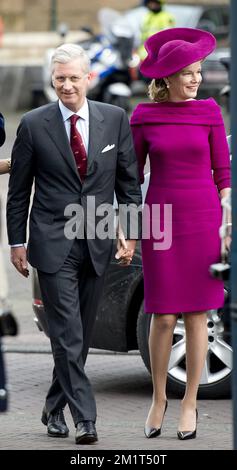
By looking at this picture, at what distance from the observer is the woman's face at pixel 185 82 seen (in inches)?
274

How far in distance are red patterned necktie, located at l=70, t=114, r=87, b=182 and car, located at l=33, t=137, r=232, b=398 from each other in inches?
44.1

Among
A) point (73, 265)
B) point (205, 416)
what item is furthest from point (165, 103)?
point (205, 416)

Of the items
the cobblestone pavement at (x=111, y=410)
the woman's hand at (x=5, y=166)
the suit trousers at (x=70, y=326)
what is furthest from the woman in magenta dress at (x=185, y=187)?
the woman's hand at (x=5, y=166)

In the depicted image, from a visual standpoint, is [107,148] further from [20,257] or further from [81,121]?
[20,257]

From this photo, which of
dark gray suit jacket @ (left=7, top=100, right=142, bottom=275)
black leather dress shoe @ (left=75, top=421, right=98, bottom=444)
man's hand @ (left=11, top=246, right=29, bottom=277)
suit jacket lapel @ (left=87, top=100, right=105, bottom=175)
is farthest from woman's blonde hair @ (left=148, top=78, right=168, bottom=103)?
black leather dress shoe @ (left=75, top=421, right=98, bottom=444)

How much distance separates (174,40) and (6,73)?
67.6ft

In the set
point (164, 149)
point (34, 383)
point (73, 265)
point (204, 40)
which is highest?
point (204, 40)

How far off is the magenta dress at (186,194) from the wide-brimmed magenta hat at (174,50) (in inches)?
7.2

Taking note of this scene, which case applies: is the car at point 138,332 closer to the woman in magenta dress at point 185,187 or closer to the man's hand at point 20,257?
the woman in magenta dress at point 185,187

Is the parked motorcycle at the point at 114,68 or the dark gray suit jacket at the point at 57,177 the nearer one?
the dark gray suit jacket at the point at 57,177

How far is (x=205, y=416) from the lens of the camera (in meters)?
7.73

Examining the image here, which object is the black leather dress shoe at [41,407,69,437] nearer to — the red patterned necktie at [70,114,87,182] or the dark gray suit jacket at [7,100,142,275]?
the dark gray suit jacket at [7,100,142,275]

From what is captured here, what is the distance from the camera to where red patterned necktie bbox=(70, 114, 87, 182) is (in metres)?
6.94
